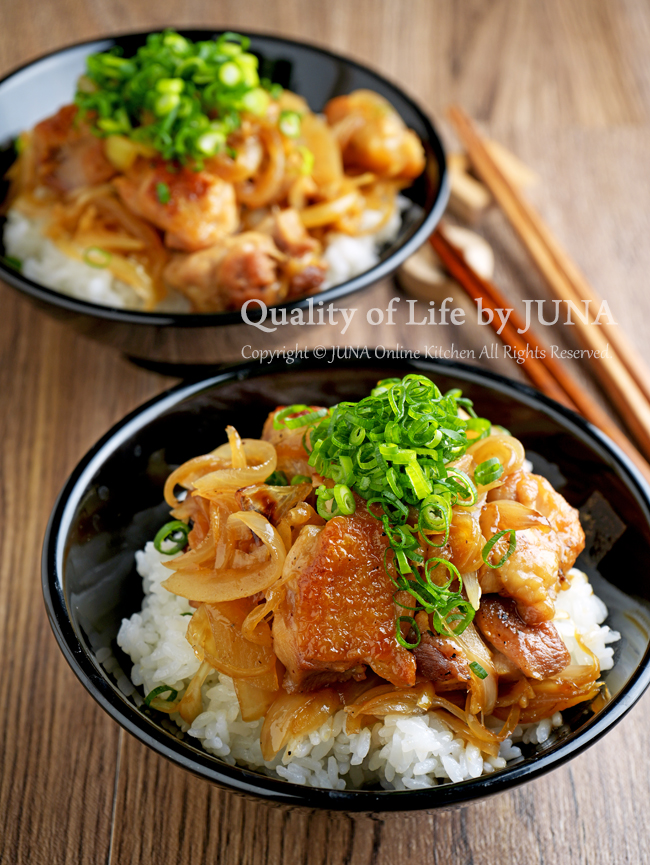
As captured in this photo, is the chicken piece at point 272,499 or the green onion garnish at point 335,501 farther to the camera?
the chicken piece at point 272,499

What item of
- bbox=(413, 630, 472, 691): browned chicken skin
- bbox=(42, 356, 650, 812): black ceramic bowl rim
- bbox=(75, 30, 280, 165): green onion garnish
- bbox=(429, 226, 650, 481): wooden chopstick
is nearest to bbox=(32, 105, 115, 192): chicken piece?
bbox=(75, 30, 280, 165): green onion garnish

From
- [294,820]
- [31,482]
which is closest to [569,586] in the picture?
[294,820]

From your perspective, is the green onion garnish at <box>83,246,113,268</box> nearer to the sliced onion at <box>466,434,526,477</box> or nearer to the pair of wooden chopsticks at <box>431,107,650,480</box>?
the pair of wooden chopsticks at <box>431,107,650,480</box>

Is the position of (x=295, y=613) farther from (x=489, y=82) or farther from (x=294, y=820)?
(x=489, y=82)

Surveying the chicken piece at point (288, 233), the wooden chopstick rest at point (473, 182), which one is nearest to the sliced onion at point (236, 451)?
the chicken piece at point (288, 233)

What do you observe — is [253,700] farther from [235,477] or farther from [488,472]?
[488,472]

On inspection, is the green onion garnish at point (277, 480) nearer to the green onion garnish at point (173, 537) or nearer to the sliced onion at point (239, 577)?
the sliced onion at point (239, 577)

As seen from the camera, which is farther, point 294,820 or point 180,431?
point 180,431
